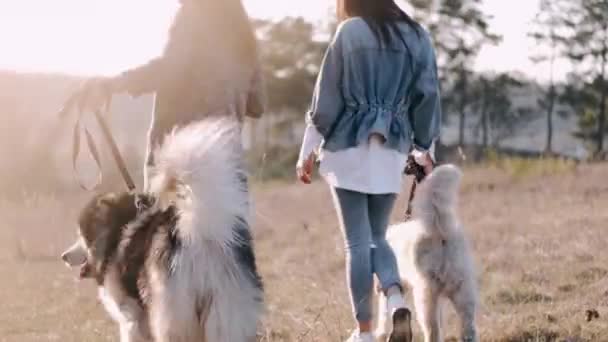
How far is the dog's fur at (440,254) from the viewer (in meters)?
4.68

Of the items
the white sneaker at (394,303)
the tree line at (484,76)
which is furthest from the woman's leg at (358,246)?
the tree line at (484,76)

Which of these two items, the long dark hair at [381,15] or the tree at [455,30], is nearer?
the long dark hair at [381,15]

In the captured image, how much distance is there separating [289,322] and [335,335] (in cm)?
88

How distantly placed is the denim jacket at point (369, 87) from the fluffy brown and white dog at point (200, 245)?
504mm

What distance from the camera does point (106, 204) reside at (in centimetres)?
423

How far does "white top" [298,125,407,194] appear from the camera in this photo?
4.11 m

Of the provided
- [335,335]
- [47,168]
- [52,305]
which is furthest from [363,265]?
[47,168]

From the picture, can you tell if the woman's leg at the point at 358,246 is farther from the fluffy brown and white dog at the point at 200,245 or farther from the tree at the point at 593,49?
the tree at the point at 593,49

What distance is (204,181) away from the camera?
3539 mm

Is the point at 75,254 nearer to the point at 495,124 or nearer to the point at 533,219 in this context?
the point at 533,219

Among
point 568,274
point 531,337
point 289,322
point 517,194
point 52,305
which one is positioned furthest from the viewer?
point 517,194

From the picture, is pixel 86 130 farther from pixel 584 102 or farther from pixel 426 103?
pixel 584 102

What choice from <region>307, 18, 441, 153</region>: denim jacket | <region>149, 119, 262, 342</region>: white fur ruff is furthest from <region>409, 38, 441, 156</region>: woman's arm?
<region>149, 119, 262, 342</region>: white fur ruff

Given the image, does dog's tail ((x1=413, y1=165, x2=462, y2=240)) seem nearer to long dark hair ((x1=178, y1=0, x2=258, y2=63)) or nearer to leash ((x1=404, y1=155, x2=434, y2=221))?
leash ((x1=404, y1=155, x2=434, y2=221))
